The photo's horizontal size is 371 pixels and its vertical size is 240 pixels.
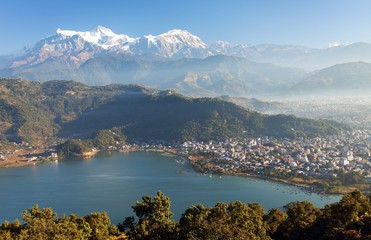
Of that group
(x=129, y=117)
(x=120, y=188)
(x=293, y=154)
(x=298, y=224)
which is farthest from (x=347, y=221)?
(x=129, y=117)

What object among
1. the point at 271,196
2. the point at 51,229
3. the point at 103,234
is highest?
the point at 51,229

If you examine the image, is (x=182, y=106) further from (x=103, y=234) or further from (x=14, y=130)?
(x=103, y=234)

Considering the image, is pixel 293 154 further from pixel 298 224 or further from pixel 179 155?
pixel 298 224

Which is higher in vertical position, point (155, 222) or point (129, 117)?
point (129, 117)

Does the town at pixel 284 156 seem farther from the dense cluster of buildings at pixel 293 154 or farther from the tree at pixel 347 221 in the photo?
the tree at pixel 347 221

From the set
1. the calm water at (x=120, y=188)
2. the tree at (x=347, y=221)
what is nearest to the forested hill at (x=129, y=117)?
the calm water at (x=120, y=188)

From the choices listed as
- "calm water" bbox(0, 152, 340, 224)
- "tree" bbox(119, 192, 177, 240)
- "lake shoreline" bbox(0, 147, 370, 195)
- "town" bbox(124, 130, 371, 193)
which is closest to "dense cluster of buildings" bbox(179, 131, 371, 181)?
"town" bbox(124, 130, 371, 193)

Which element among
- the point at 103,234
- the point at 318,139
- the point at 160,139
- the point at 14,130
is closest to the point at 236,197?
the point at 103,234
